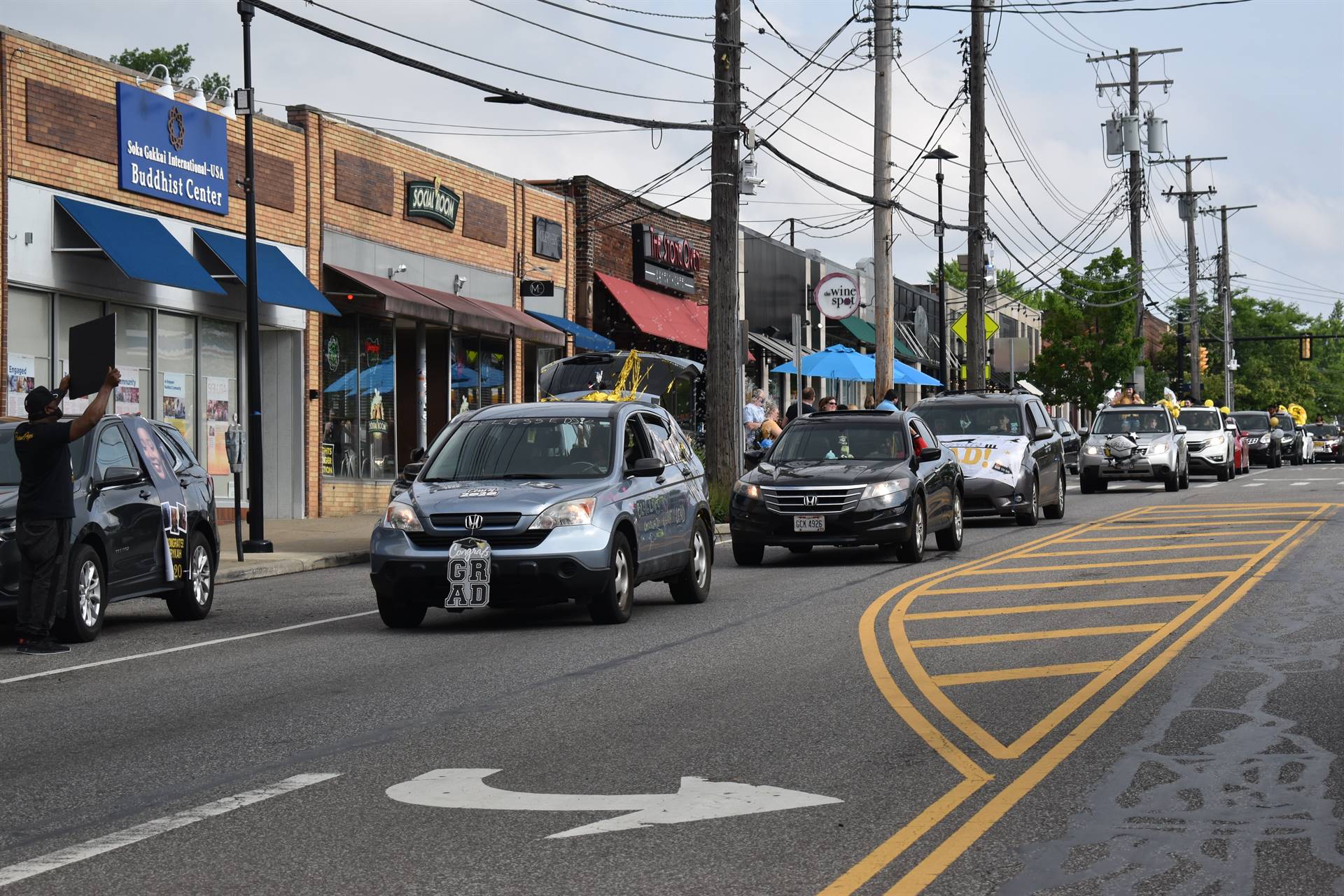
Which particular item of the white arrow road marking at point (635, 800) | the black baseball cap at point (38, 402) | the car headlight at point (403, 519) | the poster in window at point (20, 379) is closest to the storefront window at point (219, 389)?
the poster in window at point (20, 379)

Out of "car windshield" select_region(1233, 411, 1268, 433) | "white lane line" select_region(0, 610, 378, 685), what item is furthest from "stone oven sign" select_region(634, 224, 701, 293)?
"white lane line" select_region(0, 610, 378, 685)

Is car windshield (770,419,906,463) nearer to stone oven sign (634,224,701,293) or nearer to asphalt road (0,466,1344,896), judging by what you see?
asphalt road (0,466,1344,896)

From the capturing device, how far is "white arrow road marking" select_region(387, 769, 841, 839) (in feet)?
21.4

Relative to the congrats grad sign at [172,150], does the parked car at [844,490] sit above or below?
below

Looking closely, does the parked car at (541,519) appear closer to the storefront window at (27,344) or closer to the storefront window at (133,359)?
the storefront window at (27,344)

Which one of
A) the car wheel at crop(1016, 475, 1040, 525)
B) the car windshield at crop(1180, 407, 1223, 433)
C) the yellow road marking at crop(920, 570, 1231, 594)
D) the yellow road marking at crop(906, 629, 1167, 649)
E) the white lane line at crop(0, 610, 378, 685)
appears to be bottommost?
the white lane line at crop(0, 610, 378, 685)

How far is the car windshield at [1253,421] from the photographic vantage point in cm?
5422

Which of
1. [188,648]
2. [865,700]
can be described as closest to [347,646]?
[188,648]

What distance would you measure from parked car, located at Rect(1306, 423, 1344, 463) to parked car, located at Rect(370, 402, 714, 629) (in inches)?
2149

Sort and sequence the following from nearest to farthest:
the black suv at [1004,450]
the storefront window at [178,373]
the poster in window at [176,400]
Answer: the black suv at [1004,450] < the storefront window at [178,373] < the poster in window at [176,400]

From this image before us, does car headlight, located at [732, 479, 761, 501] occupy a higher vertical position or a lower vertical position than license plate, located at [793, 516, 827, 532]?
higher

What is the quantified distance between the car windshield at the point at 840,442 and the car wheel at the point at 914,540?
2.42ft

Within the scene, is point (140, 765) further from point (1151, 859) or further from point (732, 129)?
point (732, 129)

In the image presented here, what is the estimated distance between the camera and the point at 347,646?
12148mm
